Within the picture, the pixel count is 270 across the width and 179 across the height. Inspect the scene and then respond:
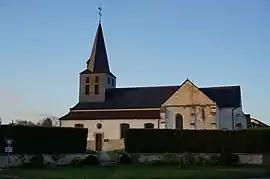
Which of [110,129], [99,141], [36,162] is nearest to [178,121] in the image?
[110,129]

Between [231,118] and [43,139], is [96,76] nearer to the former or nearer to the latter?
[231,118]

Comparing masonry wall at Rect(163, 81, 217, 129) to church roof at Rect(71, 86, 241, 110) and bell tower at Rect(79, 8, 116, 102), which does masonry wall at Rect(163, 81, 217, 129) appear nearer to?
church roof at Rect(71, 86, 241, 110)

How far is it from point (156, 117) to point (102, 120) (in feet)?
23.1

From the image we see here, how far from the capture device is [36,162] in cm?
3259

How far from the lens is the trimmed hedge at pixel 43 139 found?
110 ft

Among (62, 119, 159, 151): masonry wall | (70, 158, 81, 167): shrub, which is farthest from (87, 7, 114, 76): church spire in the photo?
(70, 158, 81, 167): shrub

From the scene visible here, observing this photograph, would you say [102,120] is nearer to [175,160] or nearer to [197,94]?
[197,94]

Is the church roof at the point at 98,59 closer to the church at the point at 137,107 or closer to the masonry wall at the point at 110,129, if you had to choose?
the church at the point at 137,107

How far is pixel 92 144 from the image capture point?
5422 centimetres

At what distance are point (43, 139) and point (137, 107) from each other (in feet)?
70.1

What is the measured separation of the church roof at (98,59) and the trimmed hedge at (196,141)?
22.5m

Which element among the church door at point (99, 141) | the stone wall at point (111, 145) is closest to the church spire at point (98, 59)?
the church door at point (99, 141)

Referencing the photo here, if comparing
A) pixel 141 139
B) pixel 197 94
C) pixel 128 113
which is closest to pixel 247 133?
pixel 141 139

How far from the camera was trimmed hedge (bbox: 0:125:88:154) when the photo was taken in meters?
33.4
